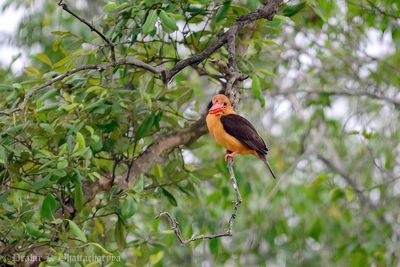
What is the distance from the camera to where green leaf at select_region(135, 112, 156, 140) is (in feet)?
14.2

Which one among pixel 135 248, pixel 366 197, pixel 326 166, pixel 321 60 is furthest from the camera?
pixel 326 166

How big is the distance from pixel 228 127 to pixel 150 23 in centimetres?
84

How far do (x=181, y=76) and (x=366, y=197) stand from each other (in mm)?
3247

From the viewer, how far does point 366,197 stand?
7309 millimetres

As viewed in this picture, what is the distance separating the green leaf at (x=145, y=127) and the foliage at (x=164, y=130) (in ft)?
0.04

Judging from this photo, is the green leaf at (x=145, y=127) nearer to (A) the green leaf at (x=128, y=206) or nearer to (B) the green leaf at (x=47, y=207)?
(A) the green leaf at (x=128, y=206)

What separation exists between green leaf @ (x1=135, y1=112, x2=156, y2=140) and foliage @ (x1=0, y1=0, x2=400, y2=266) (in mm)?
11

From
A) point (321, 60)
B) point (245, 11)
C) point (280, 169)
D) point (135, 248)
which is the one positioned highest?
point (245, 11)

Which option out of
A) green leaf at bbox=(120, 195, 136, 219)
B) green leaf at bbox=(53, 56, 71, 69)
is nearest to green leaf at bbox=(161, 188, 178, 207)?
green leaf at bbox=(120, 195, 136, 219)

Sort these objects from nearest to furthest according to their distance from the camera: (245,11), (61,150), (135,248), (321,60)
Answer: (61,150)
(245,11)
(135,248)
(321,60)

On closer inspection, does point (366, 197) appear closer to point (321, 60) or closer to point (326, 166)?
point (326, 166)

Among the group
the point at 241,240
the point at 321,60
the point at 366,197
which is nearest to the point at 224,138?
the point at 321,60

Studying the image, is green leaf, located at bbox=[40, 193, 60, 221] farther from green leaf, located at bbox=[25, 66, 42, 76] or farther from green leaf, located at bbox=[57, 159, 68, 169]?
green leaf, located at bbox=[25, 66, 42, 76]

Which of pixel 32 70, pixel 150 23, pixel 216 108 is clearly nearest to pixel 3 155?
pixel 150 23
